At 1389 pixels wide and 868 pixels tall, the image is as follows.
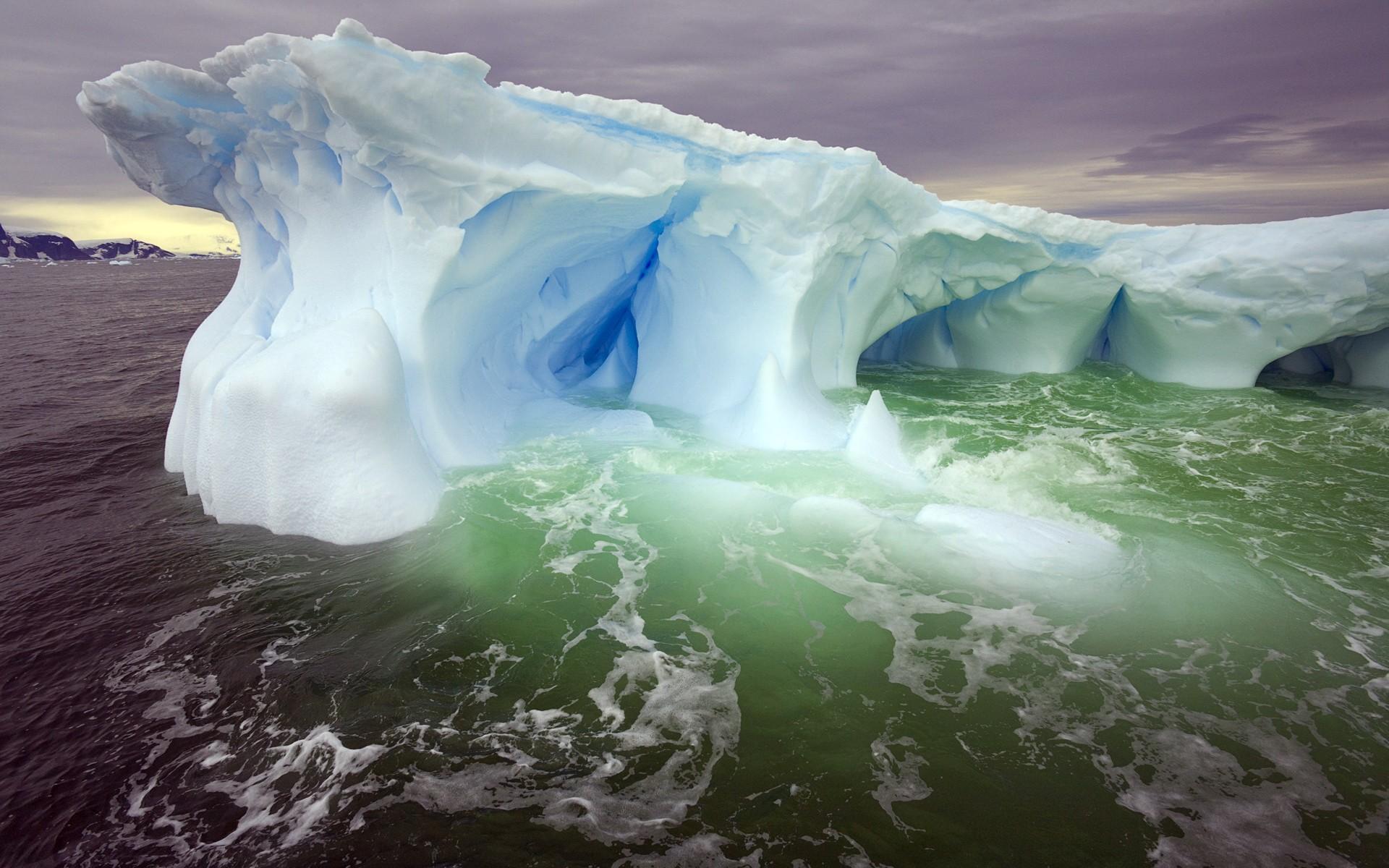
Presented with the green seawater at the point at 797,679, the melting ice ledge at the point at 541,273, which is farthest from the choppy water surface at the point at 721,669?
the melting ice ledge at the point at 541,273

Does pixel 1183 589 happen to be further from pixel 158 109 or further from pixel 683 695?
pixel 158 109

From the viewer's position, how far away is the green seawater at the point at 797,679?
360cm

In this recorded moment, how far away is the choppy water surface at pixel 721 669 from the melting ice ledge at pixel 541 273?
834 millimetres

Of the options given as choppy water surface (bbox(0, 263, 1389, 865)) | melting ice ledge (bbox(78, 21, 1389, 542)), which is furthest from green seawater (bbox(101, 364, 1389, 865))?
melting ice ledge (bbox(78, 21, 1389, 542))

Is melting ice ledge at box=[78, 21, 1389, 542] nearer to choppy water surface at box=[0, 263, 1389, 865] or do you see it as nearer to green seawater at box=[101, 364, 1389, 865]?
choppy water surface at box=[0, 263, 1389, 865]

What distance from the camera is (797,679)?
15.6 ft

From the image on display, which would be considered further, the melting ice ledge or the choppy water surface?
the melting ice ledge

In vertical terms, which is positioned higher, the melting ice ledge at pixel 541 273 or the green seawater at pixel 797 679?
the melting ice ledge at pixel 541 273

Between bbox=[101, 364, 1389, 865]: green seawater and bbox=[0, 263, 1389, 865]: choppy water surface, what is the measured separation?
23mm

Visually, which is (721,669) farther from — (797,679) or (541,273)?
(541,273)

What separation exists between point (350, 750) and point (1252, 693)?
543 centimetres

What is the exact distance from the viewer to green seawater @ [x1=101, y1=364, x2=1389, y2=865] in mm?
3596

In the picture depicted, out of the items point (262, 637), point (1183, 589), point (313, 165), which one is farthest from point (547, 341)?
point (1183, 589)

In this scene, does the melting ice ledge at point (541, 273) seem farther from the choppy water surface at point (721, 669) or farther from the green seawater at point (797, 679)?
the green seawater at point (797, 679)
